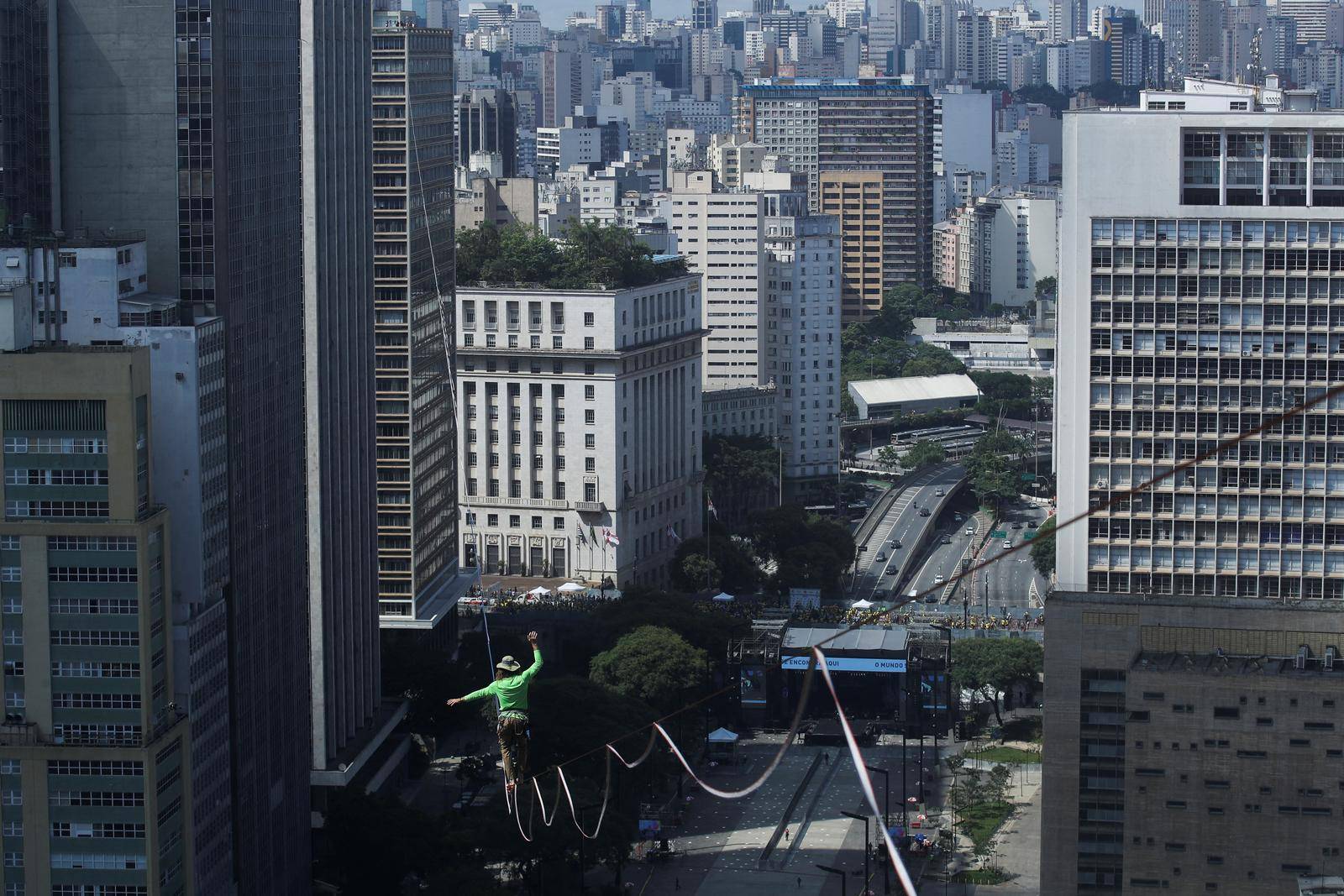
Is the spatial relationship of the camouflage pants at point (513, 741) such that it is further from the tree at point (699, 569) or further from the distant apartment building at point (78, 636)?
the tree at point (699, 569)

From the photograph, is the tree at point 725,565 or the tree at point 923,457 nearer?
the tree at point 725,565

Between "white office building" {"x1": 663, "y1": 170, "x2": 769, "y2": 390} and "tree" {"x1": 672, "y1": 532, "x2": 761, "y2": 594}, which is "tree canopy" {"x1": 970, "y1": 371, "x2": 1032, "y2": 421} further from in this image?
"tree" {"x1": 672, "y1": 532, "x2": 761, "y2": 594}

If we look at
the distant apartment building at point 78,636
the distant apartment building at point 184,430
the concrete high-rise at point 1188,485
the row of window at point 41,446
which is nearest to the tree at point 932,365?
the concrete high-rise at point 1188,485

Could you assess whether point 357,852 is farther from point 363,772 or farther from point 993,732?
point 993,732

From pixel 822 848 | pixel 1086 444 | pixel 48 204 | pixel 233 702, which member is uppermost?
pixel 48 204

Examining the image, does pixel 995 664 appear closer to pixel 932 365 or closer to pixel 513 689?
pixel 513 689

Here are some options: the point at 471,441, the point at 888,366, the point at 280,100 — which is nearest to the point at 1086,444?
the point at 280,100
